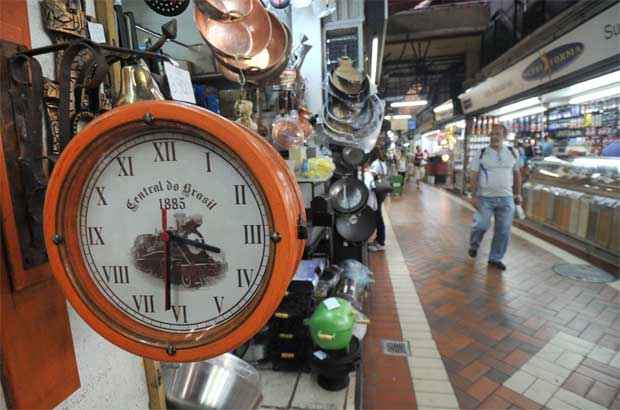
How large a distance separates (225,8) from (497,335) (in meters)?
2.97

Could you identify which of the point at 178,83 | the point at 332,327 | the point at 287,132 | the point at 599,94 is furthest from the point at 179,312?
the point at 599,94

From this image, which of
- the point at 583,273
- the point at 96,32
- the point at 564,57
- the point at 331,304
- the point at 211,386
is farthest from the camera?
the point at 564,57

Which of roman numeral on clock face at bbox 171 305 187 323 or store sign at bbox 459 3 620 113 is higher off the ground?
store sign at bbox 459 3 620 113

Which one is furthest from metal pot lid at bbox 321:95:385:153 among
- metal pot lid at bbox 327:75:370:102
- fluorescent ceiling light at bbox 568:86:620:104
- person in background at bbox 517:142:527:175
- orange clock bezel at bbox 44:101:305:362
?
fluorescent ceiling light at bbox 568:86:620:104

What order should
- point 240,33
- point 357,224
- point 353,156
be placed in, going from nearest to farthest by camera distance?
1. point 240,33
2. point 353,156
3. point 357,224

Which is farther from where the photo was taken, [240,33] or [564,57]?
[564,57]

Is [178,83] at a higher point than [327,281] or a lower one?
higher

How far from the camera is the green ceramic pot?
6.30ft

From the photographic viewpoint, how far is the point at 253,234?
1.95 feet

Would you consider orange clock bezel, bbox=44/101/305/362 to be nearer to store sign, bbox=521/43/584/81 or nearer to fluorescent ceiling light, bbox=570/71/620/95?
fluorescent ceiling light, bbox=570/71/620/95

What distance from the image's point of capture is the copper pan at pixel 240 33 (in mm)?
1418

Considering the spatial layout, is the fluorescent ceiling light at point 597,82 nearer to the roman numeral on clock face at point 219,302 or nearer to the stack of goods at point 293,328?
the stack of goods at point 293,328

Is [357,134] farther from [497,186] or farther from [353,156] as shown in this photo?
[497,186]

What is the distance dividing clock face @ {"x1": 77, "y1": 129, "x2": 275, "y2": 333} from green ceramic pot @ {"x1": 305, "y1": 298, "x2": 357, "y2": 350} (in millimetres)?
1436
